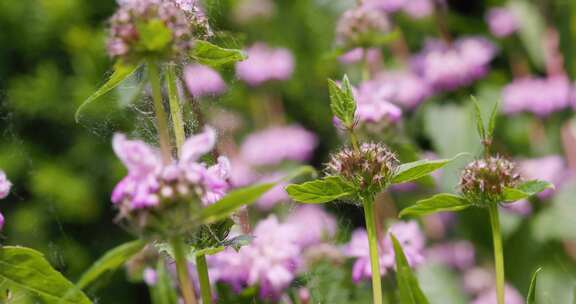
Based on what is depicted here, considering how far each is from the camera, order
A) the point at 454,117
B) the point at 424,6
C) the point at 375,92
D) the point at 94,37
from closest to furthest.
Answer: the point at 375,92, the point at 454,117, the point at 424,6, the point at 94,37

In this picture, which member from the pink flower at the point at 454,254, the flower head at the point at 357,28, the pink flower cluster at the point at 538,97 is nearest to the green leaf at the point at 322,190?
the flower head at the point at 357,28

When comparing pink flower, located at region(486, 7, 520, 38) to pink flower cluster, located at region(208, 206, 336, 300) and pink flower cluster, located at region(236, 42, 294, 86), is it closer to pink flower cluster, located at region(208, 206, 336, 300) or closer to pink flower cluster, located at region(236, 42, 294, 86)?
pink flower cluster, located at region(236, 42, 294, 86)

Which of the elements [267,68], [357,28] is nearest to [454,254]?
[357,28]

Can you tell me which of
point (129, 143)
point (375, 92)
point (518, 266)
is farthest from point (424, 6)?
point (129, 143)

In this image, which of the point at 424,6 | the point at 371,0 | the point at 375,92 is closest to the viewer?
the point at 375,92

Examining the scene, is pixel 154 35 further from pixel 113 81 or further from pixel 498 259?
pixel 498 259

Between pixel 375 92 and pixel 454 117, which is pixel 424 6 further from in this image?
pixel 375 92
